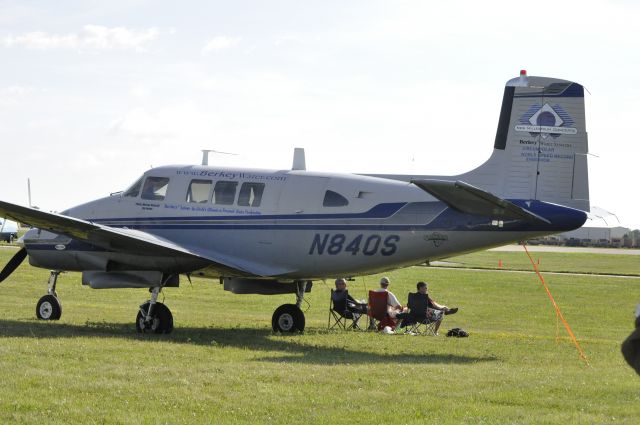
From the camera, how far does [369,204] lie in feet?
60.6

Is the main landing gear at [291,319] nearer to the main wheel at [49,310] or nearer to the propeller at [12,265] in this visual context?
the main wheel at [49,310]

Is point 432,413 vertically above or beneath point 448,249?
beneath

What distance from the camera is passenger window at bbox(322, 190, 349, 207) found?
18764mm

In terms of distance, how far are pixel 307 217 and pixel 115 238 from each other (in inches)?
150

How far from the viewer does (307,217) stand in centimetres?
1902

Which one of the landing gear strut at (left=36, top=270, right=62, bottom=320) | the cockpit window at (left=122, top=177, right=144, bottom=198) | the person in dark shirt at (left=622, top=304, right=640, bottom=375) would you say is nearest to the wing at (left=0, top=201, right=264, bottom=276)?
the cockpit window at (left=122, top=177, right=144, bottom=198)

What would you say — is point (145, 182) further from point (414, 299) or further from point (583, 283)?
point (583, 283)

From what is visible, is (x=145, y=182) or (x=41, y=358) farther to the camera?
(x=145, y=182)

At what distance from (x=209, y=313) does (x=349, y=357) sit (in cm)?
1235

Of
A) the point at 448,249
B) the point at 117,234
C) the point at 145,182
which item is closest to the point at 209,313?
the point at 145,182

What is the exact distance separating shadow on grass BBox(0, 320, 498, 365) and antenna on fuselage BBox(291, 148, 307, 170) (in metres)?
3.60

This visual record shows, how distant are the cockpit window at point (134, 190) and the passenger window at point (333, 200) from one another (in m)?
4.57

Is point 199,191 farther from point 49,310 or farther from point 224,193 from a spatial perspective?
point 49,310

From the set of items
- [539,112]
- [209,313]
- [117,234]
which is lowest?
[209,313]
